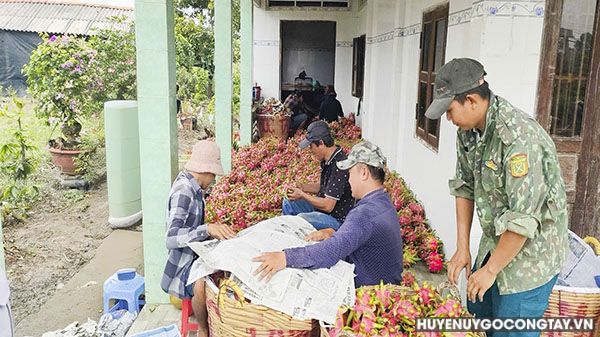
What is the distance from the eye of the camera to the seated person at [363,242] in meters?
2.50

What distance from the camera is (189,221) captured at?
3.22 m

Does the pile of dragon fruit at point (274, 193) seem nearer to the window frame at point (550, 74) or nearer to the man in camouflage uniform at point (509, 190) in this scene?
the window frame at point (550, 74)

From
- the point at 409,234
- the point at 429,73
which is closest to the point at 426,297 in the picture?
the point at 409,234

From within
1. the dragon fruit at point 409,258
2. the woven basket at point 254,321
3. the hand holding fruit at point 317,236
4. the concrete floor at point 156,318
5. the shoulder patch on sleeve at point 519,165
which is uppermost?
the shoulder patch on sleeve at point 519,165

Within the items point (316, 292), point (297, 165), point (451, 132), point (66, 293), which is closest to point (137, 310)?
point (66, 293)

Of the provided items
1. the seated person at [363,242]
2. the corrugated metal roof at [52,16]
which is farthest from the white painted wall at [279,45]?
the seated person at [363,242]

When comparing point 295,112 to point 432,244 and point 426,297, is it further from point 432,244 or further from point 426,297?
point 426,297

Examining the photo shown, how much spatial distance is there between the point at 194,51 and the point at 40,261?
10540mm

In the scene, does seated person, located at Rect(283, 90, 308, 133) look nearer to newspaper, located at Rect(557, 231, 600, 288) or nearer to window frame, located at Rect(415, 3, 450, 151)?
window frame, located at Rect(415, 3, 450, 151)

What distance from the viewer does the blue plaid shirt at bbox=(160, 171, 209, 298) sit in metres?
3.04

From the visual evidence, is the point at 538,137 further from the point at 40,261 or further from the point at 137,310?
the point at 40,261

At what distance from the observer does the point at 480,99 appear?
7.19 ft

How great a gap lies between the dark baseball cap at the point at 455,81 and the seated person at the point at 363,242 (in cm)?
67

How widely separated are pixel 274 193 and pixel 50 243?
282cm
